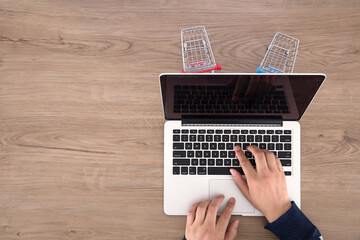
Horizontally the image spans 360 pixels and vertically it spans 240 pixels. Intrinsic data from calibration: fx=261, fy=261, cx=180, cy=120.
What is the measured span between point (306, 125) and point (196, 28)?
1.77 ft

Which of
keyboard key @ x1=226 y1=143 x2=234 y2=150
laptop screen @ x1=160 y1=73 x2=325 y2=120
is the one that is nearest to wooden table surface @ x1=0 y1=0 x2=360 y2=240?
laptop screen @ x1=160 y1=73 x2=325 y2=120

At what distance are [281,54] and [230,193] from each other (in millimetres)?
543

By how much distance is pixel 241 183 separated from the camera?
2.96ft

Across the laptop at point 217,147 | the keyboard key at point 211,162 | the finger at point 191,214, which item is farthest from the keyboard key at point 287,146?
the finger at point 191,214

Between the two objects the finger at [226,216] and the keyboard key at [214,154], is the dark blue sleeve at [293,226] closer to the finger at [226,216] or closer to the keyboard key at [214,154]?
the finger at [226,216]

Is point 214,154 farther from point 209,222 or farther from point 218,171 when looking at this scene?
point 209,222

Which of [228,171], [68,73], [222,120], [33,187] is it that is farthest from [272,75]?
[33,187]

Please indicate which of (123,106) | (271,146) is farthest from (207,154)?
(123,106)

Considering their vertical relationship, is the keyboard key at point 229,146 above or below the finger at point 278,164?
above

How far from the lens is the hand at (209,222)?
0.89 meters

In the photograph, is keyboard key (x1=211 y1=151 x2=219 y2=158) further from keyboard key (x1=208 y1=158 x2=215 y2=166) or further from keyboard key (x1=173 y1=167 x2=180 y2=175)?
keyboard key (x1=173 y1=167 x2=180 y2=175)

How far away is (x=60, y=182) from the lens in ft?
3.11

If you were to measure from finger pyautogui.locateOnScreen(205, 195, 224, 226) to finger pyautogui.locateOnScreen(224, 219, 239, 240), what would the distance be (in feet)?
0.21

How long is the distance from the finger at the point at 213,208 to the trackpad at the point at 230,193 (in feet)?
0.07
